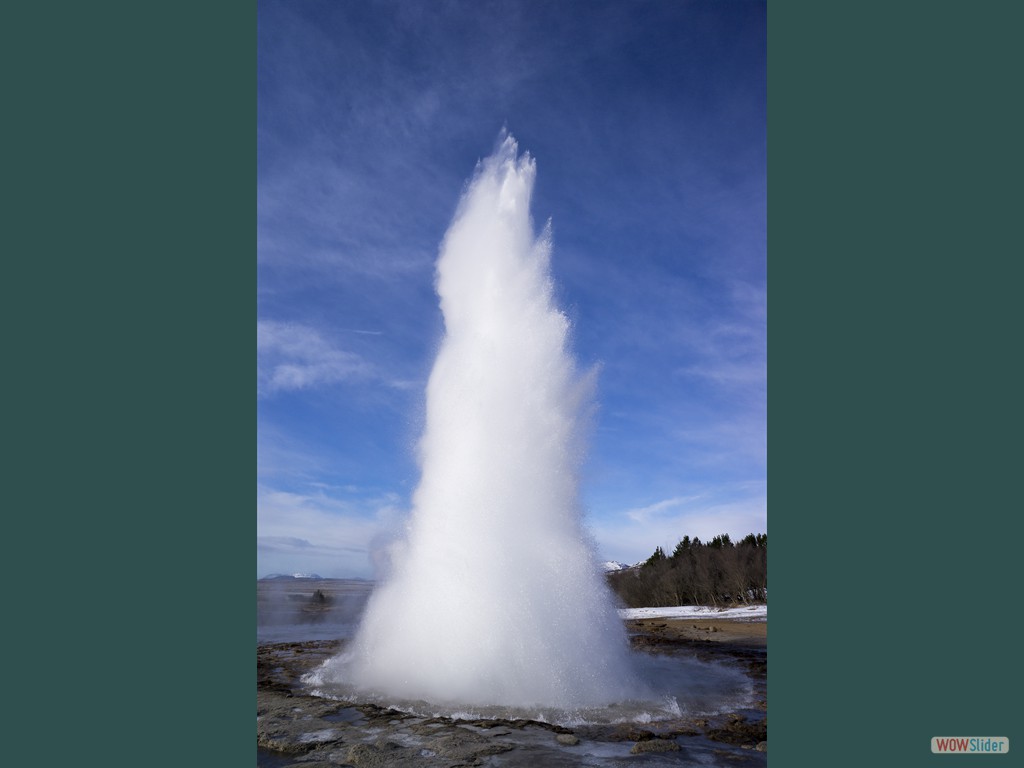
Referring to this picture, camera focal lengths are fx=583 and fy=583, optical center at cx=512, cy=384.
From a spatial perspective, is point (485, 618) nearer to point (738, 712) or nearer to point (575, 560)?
point (575, 560)

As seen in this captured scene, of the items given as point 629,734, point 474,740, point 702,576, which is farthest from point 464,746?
point 702,576

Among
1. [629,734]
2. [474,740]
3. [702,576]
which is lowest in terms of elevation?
[702,576]

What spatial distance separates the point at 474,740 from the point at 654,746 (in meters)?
2.55

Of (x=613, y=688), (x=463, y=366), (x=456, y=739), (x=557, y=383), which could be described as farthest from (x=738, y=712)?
(x=463, y=366)

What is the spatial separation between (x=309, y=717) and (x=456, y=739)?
123 inches

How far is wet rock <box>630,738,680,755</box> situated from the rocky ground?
14 millimetres

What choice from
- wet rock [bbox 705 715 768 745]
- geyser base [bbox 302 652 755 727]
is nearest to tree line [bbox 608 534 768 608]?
geyser base [bbox 302 652 755 727]

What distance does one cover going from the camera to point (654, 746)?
8.23 metres

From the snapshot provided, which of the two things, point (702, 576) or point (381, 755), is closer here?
point (381, 755)

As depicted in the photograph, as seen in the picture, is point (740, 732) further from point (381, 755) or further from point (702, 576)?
point (702, 576)

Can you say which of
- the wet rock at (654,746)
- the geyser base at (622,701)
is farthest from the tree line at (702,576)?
the wet rock at (654,746)

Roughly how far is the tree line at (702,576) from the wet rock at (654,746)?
1516 inches

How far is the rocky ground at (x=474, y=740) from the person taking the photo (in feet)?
25.2

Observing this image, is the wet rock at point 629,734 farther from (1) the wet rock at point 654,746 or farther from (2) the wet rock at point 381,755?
A: (2) the wet rock at point 381,755
